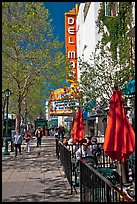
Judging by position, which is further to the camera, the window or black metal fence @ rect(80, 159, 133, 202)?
the window

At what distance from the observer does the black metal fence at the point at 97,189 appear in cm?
375

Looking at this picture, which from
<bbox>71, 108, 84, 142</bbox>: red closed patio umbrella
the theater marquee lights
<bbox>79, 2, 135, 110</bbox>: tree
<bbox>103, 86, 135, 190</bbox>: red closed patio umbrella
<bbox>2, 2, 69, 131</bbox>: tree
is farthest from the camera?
the theater marquee lights

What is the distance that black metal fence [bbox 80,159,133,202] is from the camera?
375 cm

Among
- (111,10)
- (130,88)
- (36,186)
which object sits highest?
(111,10)

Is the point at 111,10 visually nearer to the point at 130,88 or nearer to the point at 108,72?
the point at 108,72

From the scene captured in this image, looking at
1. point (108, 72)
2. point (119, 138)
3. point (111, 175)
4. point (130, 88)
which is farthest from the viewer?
point (108, 72)

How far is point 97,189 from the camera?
4730 mm

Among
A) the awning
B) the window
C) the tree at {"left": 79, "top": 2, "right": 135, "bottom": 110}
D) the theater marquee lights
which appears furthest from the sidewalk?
the theater marquee lights

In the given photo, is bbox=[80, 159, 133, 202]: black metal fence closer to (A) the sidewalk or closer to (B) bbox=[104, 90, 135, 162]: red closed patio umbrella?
(B) bbox=[104, 90, 135, 162]: red closed patio umbrella

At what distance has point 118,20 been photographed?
1747 cm

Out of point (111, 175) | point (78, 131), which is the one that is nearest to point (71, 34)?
point (78, 131)

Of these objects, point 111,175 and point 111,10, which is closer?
point 111,175

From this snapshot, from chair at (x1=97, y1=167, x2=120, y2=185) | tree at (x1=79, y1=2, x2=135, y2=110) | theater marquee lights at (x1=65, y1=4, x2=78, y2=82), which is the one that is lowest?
chair at (x1=97, y1=167, x2=120, y2=185)

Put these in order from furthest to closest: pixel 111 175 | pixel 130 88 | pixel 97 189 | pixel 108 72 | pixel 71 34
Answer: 1. pixel 71 34
2. pixel 108 72
3. pixel 130 88
4. pixel 111 175
5. pixel 97 189
